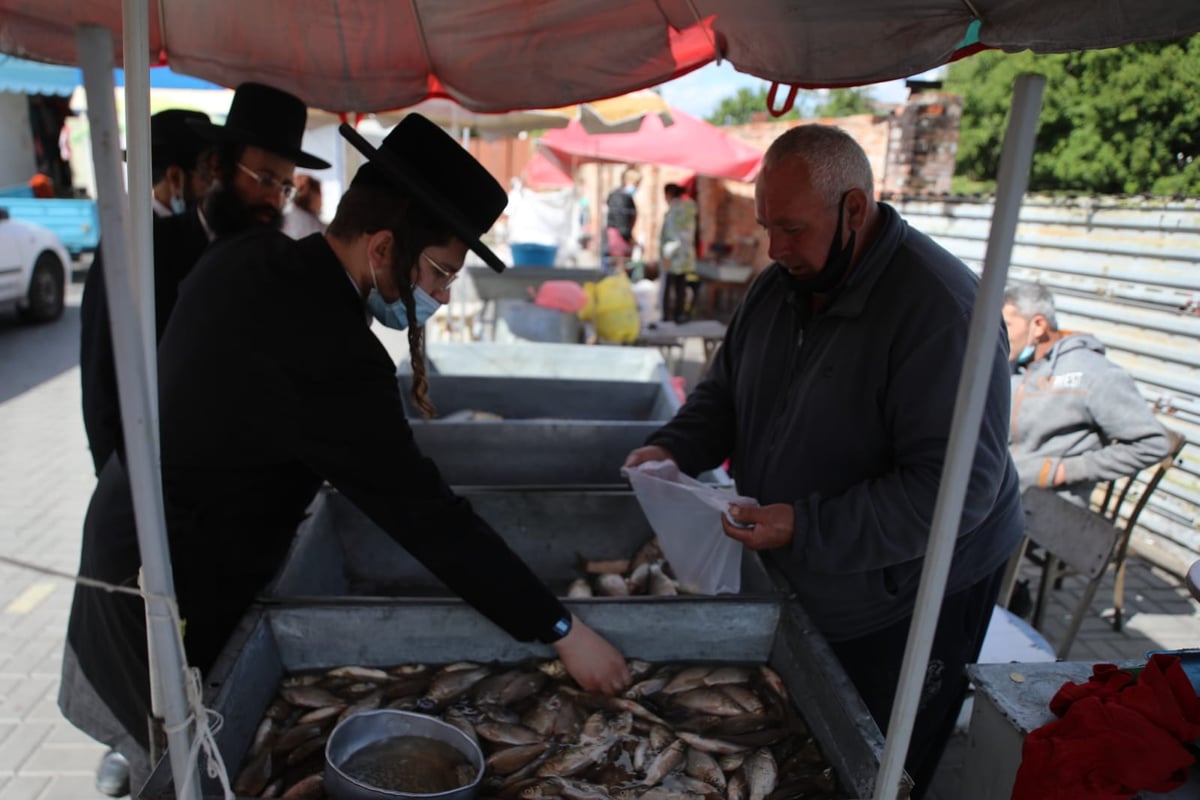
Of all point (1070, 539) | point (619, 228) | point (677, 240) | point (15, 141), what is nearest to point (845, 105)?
point (619, 228)

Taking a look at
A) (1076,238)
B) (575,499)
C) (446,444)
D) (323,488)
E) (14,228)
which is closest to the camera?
→ (323,488)

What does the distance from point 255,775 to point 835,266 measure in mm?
1733

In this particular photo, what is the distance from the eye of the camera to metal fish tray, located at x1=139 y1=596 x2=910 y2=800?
1598 mm

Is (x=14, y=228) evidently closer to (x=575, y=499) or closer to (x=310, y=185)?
(x=310, y=185)

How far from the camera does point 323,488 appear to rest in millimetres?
2508

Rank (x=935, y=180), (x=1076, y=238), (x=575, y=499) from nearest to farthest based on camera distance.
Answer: (x=575, y=499) < (x=1076, y=238) < (x=935, y=180)

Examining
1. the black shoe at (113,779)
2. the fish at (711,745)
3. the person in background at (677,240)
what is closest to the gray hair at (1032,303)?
the fish at (711,745)

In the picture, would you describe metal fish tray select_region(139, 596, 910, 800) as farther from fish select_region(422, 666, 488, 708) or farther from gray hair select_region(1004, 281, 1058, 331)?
gray hair select_region(1004, 281, 1058, 331)

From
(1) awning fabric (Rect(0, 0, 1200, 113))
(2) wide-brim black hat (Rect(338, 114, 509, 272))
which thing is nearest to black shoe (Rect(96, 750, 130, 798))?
(1) awning fabric (Rect(0, 0, 1200, 113))

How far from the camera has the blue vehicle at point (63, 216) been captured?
14078 mm

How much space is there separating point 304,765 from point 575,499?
1.30 metres

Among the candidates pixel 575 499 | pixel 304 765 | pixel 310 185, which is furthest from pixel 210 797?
pixel 310 185

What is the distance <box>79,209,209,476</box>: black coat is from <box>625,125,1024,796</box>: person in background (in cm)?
160

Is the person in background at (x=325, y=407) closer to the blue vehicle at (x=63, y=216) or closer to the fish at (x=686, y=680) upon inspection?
the fish at (x=686, y=680)
